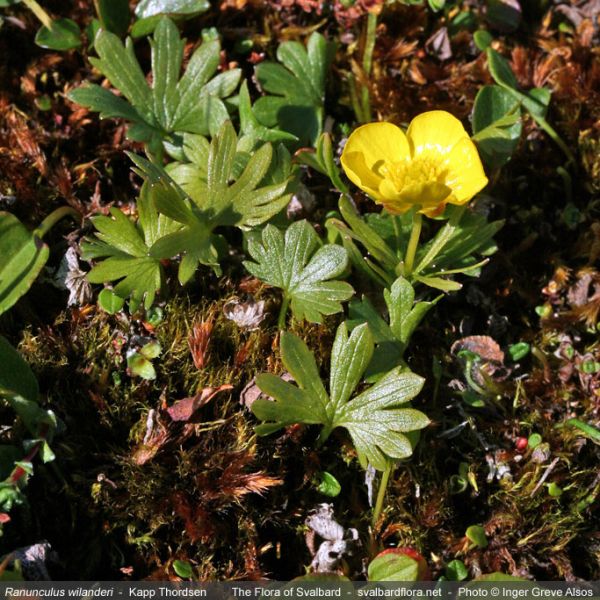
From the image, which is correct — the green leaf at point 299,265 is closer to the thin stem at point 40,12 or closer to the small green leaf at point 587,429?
the small green leaf at point 587,429

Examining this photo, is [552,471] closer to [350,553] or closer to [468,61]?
[350,553]

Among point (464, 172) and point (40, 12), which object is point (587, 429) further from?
point (40, 12)

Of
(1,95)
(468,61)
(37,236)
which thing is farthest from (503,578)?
(1,95)

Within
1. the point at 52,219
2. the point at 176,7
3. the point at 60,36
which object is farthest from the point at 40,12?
the point at 52,219

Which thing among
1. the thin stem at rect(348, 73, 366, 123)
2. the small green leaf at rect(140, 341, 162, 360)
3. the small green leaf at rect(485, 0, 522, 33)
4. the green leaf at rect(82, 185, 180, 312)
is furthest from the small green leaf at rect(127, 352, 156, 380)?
the small green leaf at rect(485, 0, 522, 33)

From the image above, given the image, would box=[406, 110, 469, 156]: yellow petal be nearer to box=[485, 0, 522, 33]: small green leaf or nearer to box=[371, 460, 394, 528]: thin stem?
box=[485, 0, 522, 33]: small green leaf

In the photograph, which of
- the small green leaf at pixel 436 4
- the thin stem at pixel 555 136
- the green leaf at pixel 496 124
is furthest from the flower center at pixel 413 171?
the small green leaf at pixel 436 4

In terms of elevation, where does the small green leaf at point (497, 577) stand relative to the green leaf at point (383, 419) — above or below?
below

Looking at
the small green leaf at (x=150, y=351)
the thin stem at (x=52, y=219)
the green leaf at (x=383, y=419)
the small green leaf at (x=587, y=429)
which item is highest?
the thin stem at (x=52, y=219)

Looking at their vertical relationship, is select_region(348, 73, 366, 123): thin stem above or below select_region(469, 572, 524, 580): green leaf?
above
